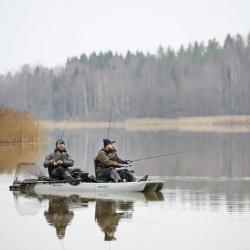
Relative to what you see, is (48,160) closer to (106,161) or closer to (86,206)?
(106,161)

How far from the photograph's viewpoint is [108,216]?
55.8 feet

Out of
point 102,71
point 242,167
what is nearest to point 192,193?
point 242,167

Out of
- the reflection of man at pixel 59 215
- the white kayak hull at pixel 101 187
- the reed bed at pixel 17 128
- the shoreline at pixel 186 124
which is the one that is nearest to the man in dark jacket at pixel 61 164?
the white kayak hull at pixel 101 187

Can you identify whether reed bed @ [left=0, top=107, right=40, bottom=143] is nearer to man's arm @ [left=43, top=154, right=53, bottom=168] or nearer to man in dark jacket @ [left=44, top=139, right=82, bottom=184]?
man in dark jacket @ [left=44, top=139, right=82, bottom=184]

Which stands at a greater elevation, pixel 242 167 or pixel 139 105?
pixel 139 105

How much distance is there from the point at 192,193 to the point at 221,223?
5.43 meters

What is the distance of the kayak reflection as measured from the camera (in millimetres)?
15750

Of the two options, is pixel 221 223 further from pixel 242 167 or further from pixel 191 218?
pixel 242 167

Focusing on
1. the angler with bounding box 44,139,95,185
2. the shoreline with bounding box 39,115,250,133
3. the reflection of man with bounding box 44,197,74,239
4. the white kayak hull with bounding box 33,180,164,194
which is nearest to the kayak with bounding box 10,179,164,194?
the white kayak hull with bounding box 33,180,164,194

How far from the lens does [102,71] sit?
15612 centimetres

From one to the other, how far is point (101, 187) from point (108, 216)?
400 cm

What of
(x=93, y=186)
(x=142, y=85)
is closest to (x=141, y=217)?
(x=93, y=186)

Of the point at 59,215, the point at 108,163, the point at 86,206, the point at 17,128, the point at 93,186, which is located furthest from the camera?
the point at 17,128

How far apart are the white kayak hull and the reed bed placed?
2391 cm
